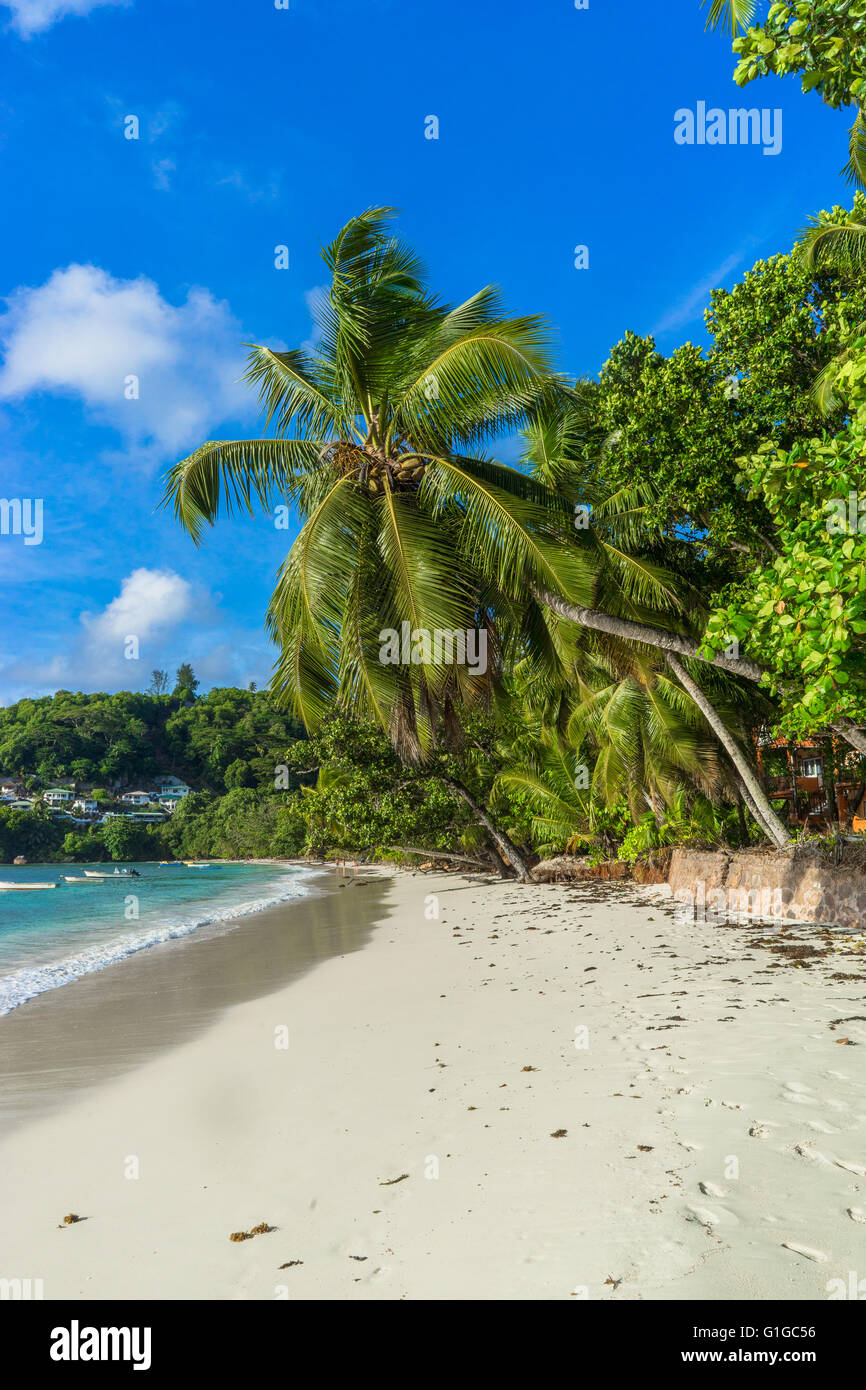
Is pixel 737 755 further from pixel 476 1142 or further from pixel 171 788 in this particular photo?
pixel 171 788

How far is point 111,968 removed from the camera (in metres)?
12.6

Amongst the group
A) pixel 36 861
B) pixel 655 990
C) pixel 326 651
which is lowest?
pixel 36 861

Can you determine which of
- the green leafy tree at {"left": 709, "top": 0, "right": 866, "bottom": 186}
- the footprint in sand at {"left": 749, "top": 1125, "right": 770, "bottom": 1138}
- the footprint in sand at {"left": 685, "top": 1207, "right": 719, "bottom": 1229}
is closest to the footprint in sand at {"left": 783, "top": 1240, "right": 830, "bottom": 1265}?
the footprint in sand at {"left": 685, "top": 1207, "right": 719, "bottom": 1229}

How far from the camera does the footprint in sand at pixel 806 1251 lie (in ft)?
8.58

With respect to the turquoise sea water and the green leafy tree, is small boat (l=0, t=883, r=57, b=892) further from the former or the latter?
the green leafy tree

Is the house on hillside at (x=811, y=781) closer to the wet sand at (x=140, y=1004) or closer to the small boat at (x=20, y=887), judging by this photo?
the wet sand at (x=140, y=1004)

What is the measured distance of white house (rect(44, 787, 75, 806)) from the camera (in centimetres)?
9044

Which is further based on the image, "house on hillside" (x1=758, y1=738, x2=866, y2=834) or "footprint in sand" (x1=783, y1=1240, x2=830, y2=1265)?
"house on hillside" (x1=758, y1=738, x2=866, y2=834)

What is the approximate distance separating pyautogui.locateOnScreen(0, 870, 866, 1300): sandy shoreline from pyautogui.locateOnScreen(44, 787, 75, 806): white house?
92.3 metres

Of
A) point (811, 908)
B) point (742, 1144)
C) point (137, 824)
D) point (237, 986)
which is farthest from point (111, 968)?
point (137, 824)

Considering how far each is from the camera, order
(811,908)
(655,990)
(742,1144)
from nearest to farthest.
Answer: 1. (742,1144)
2. (655,990)
3. (811,908)

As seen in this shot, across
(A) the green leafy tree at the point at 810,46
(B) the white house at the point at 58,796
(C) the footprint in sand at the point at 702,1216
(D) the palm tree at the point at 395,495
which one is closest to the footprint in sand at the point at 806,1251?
(C) the footprint in sand at the point at 702,1216
